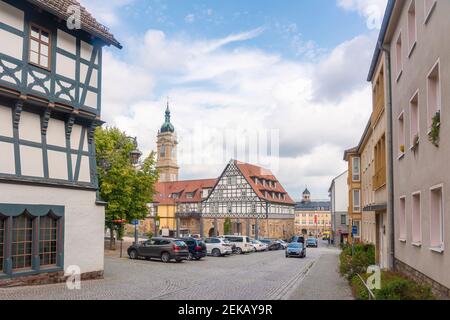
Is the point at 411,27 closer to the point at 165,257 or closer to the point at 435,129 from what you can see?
the point at 435,129

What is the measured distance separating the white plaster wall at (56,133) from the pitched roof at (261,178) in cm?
5876

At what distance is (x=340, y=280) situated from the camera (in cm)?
2108

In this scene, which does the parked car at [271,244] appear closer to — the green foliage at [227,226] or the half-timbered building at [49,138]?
the green foliage at [227,226]

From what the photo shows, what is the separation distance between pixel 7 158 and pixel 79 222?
4008 mm

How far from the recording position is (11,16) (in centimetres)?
1598

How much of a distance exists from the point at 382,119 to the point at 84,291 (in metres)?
14.4

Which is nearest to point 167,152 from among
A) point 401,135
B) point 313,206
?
point 313,206

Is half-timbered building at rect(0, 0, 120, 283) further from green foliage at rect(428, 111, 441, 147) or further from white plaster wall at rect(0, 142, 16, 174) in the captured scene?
green foliage at rect(428, 111, 441, 147)

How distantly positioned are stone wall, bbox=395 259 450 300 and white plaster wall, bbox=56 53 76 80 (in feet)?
44.4

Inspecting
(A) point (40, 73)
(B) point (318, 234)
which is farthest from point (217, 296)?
(B) point (318, 234)
